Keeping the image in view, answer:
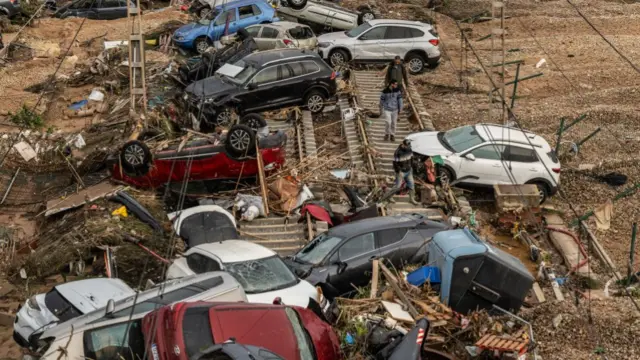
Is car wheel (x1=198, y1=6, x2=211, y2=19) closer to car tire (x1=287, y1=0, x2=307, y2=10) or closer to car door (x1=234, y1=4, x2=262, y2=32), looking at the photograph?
car door (x1=234, y1=4, x2=262, y2=32)

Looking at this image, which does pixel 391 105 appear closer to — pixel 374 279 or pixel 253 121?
pixel 253 121

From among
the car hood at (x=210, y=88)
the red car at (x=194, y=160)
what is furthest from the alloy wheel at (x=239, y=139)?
the car hood at (x=210, y=88)

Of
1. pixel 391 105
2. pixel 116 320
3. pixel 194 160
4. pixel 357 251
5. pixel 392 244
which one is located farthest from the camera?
pixel 391 105

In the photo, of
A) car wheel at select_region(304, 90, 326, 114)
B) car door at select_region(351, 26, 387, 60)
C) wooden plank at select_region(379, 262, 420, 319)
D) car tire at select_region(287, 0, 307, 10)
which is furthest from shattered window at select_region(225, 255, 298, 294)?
car tire at select_region(287, 0, 307, 10)

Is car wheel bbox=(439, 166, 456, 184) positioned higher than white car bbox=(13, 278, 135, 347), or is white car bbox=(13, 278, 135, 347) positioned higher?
white car bbox=(13, 278, 135, 347)

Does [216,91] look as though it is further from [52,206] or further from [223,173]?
[52,206]

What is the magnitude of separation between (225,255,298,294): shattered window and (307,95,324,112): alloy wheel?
9994 mm

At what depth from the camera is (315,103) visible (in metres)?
21.4

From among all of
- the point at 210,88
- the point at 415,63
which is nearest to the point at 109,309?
the point at 210,88

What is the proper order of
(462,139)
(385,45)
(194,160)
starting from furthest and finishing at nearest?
1. (385,45)
2. (462,139)
3. (194,160)

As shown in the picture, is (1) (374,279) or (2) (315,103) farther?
(2) (315,103)

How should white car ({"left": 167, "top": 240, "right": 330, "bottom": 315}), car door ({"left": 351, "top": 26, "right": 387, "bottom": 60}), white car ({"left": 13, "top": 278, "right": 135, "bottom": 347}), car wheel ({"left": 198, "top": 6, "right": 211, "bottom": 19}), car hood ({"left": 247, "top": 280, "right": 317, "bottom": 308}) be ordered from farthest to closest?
car wheel ({"left": 198, "top": 6, "right": 211, "bottom": 19}) → car door ({"left": 351, "top": 26, "right": 387, "bottom": 60}) → white car ({"left": 167, "top": 240, "right": 330, "bottom": 315}) → car hood ({"left": 247, "top": 280, "right": 317, "bottom": 308}) → white car ({"left": 13, "top": 278, "right": 135, "bottom": 347})

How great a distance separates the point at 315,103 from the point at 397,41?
4.92m

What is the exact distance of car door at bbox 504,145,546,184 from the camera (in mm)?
17391
